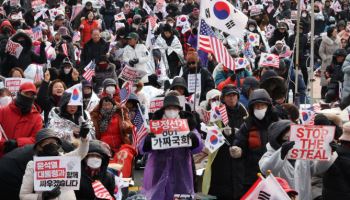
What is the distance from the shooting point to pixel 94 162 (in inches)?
399

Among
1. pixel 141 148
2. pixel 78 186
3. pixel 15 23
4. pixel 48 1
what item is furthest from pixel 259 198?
pixel 48 1

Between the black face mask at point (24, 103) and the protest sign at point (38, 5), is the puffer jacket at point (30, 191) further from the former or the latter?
the protest sign at point (38, 5)

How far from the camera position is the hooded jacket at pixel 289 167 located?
9680 mm

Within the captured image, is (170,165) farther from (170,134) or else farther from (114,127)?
(114,127)

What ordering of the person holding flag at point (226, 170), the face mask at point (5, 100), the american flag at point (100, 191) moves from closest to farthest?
1. the american flag at point (100, 191)
2. the person holding flag at point (226, 170)
3. the face mask at point (5, 100)

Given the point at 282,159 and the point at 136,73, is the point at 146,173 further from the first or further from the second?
the point at 136,73

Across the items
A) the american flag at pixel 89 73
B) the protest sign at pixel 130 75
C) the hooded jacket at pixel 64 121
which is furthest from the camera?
the american flag at pixel 89 73

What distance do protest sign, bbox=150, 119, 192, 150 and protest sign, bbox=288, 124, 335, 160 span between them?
7.76 feet

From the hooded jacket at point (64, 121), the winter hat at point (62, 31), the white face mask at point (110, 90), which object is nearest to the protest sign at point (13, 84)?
the white face mask at point (110, 90)

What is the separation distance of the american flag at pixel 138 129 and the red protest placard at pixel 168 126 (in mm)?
769

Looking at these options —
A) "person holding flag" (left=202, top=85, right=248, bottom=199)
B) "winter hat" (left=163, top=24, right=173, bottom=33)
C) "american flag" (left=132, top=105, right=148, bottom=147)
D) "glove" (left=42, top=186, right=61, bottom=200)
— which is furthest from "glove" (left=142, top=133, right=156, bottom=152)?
"winter hat" (left=163, top=24, right=173, bottom=33)

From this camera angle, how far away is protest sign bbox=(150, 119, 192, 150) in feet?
38.3

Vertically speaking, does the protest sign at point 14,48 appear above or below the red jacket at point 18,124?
above

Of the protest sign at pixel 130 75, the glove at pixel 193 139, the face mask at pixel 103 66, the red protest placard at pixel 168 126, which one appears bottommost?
the glove at pixel 193 139
